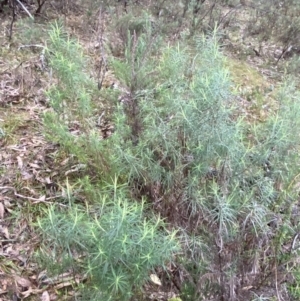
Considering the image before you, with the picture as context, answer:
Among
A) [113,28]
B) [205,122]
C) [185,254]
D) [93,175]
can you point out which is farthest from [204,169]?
[113,28]

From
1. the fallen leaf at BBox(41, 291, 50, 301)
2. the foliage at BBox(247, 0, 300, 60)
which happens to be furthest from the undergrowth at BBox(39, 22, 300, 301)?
the foliage at BBox(247, 0, 300, 60)

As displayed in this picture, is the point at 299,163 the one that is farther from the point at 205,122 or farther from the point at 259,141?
the point at 205,122

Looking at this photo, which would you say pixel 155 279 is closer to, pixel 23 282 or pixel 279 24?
pixel 23 282

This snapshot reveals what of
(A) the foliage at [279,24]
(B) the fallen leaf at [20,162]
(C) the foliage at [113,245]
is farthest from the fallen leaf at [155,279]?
(A) the foliage at [279,24]

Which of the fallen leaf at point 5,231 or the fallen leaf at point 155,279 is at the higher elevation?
the fallen leaf at point 155,279

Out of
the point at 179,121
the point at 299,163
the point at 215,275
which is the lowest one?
the point at 215,275

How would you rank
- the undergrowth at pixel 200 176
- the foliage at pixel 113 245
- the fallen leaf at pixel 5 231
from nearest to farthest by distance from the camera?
the foliage at pixel 113 245
the undergrowth at pixel 200 176
the fallen leaf at pixel 5 231

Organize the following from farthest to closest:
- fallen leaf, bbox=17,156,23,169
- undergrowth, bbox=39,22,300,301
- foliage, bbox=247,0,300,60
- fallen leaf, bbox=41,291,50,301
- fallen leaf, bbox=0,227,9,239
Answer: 1. foliage, bbox=247,0,300,60
2. fallen leaf, bbox=17,156,23,169
3. fallen leaf, bbox=0,227,9,239
4. fallen leaf, bbox=41,291,50,301
5. undergrowth, bbox=39,22,300,301

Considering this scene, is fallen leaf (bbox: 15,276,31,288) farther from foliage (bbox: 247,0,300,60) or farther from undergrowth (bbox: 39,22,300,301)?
foliage (bbox: 247,0,300,60)

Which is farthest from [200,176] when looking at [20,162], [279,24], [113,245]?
[279,24]

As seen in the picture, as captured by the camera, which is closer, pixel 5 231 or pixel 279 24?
pixel 5 231

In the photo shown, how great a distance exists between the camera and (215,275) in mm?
2574

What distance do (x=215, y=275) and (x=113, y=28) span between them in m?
3.51

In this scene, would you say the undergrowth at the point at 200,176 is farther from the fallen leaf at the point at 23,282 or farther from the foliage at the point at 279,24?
the foliage at the point at 279,24
